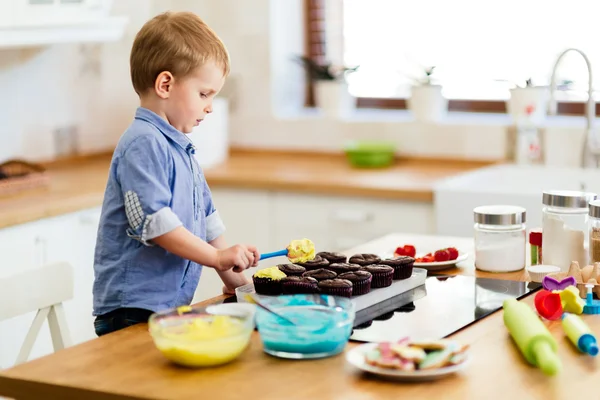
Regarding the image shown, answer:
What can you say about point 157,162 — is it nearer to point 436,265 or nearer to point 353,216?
point 436,265

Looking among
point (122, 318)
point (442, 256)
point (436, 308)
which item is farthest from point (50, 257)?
point (436, 308)

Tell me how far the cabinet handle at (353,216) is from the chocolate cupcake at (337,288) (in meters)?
1.66

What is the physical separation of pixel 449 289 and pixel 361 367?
0.58m

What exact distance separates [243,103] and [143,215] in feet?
8.34

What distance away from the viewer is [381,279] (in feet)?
6.31

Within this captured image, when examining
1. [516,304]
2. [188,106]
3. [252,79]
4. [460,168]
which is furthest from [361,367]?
[252,79]

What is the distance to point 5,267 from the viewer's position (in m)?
3.00

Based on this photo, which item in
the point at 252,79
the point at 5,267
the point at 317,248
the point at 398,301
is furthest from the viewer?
the point at 252,79

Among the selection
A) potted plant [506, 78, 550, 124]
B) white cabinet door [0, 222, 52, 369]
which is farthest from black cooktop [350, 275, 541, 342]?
potted plant [506, 78, 550, 124]

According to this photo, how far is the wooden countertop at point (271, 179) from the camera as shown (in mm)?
Answer: 3211

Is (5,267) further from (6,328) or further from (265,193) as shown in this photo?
(265,193)

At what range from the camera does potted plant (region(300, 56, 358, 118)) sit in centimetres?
414

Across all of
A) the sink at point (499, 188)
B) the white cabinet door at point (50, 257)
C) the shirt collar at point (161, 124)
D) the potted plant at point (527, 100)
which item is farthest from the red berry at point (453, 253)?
the potted plant at point (527, 100)

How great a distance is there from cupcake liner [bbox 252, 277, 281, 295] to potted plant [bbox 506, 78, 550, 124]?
6.95 ft
